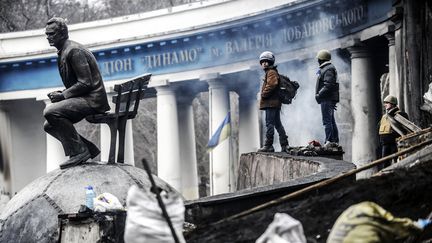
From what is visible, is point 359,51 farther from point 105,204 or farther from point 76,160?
point 105,204

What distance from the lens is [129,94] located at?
36.3ft

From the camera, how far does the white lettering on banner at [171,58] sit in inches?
1140

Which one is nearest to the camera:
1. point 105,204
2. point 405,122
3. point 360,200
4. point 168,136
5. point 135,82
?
point 360,200

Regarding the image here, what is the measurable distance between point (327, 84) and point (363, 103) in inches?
300

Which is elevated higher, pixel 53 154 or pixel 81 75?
pixel 81 75

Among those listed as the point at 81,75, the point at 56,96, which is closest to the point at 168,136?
the point at 56,96

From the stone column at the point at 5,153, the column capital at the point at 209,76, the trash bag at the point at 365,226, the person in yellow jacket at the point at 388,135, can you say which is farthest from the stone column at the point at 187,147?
the trash bag at the point at 365,226

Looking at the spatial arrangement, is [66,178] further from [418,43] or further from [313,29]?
[313,29]

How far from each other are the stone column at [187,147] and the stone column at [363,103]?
38.4ft

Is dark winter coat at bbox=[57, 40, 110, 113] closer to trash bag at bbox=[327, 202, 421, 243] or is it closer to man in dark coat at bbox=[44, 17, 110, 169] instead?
man in dark coat at bbox=[44, 17, 110, 169]

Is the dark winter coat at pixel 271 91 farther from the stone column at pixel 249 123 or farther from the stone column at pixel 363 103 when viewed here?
the stone column at pixel 249 123

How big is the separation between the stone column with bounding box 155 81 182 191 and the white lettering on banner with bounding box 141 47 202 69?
854 millimetres

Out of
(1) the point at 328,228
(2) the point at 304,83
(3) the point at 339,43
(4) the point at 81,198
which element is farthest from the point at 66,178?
(2) the point at 304,83

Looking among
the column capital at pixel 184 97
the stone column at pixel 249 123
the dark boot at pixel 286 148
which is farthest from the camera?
the column capital at pixel 184 97
